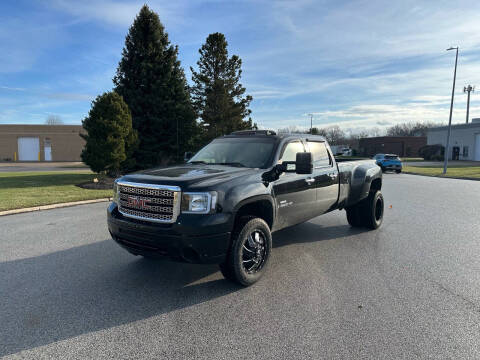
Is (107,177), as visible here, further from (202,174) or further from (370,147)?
(370,147)

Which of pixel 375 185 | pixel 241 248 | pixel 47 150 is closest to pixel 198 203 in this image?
pixel 241 248

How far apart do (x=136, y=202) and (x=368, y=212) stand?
4.96m

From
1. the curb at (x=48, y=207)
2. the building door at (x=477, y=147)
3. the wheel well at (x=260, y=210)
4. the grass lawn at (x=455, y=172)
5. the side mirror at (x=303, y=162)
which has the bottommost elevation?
the curb at (x=48, y=207)

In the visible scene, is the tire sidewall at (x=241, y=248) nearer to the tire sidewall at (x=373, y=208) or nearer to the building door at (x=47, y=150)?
the tire sidewall at (x=373, y=208)

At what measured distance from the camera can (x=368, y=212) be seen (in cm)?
702

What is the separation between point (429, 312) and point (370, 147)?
79.3 m

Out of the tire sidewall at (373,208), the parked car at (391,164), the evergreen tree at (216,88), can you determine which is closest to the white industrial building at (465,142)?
the parked car at (391,164)

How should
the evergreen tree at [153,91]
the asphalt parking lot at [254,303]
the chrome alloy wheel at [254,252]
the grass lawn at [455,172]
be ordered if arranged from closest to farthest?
the asphalt parking lot at [254,303] < the chrome alloy wheel at [254,252] < the evergreen tree at [153,91] < the grass lawn at [455,172]

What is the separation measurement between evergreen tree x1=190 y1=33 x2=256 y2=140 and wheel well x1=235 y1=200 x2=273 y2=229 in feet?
78.4

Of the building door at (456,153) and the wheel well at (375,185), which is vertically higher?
the building door at (456,153)

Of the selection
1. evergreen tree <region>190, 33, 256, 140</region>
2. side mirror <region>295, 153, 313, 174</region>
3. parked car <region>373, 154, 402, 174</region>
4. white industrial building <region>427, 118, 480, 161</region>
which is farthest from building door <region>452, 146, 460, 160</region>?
side mirror <region>295, 153, 313, 174</region>

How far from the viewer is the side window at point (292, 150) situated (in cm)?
496

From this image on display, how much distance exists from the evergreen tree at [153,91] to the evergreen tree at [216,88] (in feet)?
26.4

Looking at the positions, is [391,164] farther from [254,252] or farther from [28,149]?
[28,149]
